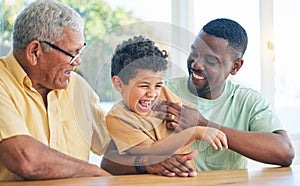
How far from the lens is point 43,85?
1.74 meters

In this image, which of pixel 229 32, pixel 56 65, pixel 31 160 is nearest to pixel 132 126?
pixel 31 160

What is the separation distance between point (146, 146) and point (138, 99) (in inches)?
5.8

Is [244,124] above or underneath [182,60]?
underneath

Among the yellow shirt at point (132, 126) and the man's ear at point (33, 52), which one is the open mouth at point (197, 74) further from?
the man's ear at point (33, 52)

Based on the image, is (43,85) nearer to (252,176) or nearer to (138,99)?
(138,99)

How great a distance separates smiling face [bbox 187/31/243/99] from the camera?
1.63 meters

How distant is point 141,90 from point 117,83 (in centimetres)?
9

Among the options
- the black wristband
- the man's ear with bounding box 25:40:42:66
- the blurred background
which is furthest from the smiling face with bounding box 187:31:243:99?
the blurred background

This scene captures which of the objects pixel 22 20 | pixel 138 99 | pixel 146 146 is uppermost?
pixel 22 20

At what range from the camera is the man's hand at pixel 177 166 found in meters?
1.49

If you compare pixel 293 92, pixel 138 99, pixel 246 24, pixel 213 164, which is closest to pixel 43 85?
pixel 138 99

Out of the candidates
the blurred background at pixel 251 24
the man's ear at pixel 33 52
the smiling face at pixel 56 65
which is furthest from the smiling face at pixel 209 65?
the blurred background at pixel 251 24

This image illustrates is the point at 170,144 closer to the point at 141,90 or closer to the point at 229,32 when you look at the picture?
the point at 141,90

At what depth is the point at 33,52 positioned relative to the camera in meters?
1.70
